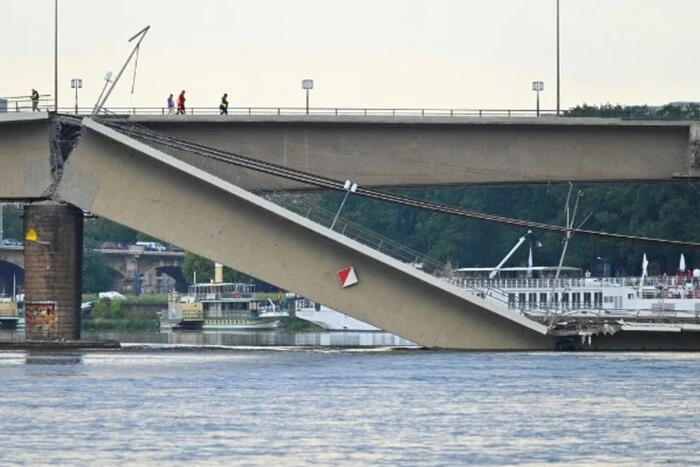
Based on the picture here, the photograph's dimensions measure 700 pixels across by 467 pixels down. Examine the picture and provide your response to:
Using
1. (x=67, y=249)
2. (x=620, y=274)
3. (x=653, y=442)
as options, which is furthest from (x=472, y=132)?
(x=620, y=274)

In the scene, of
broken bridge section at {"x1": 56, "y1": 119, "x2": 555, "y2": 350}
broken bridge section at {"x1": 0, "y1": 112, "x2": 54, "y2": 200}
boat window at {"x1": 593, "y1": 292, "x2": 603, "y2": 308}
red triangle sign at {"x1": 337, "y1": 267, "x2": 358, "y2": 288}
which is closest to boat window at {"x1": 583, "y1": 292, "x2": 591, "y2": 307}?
boat window at {"x1": 593, "y1": 292, "x2": 603, "y2": 308}

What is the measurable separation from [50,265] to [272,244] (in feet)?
29.8

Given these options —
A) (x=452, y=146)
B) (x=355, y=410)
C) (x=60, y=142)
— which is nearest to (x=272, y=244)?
(x=452, y=146)

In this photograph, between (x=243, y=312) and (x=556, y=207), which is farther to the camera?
(x=243, y=312)

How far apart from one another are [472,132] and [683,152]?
321 inches

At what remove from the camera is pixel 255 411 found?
178 feet

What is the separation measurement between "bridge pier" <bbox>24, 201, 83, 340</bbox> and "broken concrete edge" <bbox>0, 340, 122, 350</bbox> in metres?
0.40

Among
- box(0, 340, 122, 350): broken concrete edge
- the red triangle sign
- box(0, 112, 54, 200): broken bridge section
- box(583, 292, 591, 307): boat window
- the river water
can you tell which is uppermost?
box(0, 112, 54, 200): broken bridge section

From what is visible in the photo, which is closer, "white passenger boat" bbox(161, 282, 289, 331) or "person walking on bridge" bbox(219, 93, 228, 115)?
"person walking on bridge" bbox(219, 93, 228, 115)

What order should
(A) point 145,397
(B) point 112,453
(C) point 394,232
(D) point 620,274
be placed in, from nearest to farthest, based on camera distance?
(B) point 112,453
(A) point 145,397
(D) point 620,274
(C) point 394,232

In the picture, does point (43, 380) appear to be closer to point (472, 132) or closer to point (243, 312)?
point (472, 132)

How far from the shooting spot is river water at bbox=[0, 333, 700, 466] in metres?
45.1

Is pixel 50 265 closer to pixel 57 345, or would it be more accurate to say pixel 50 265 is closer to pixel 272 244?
pixel 57 345

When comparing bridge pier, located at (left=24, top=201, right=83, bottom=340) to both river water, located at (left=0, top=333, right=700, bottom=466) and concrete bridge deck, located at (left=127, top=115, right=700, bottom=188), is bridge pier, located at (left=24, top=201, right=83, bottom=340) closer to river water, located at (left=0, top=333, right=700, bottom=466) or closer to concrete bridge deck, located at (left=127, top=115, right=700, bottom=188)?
concrete bridge deck, located at (left=127, top=115, right=700, bottom=188)
